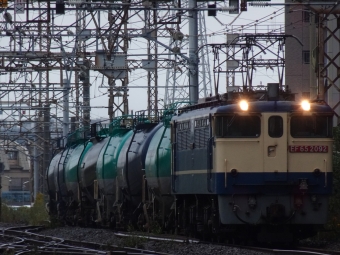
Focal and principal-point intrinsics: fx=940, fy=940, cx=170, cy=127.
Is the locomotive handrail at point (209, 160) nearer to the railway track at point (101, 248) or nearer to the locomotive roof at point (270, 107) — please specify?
the locomotive roof at point (270, 107)

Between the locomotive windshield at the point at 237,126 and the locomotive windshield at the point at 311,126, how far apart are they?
692 millimetres

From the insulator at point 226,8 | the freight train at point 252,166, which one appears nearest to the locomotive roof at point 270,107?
the freight train at point 252,166

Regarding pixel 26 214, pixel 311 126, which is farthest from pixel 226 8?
pixel 26 214

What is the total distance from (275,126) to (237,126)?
715 millimetres

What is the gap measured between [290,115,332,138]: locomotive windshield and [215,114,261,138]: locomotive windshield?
692 mm

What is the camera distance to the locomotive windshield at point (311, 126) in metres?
17.8

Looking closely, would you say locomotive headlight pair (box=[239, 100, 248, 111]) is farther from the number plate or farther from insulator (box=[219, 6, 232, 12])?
insulator (box=[219, 6, 232, 12])

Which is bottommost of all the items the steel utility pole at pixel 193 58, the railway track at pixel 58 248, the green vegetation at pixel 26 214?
the green vegetation at pixel 26 214

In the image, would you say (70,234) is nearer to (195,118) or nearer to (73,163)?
(73,163)

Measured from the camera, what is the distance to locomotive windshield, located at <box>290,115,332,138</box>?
1777 cm

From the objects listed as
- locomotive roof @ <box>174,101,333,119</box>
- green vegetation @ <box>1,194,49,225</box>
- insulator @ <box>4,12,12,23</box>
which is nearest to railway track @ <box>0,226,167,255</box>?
locomotive roof @ <box>174,101,333,119</box>

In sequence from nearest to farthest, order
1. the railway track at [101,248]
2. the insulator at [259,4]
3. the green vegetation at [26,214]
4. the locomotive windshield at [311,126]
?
the railway track at [101,248] → the locomotive windshield at [311,126] → the insulator at [259,4] → the green vegetation at [26,214]

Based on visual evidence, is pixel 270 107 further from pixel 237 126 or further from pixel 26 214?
pixel 26 214

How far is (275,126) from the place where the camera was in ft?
58.1
